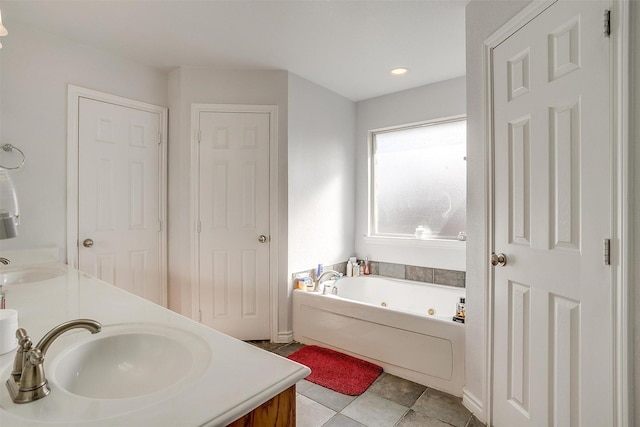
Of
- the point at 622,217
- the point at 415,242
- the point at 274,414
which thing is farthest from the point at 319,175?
the point at 274,414

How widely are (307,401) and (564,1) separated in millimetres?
2367

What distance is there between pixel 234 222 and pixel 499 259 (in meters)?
2.02

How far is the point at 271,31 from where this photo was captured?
2.18 meters

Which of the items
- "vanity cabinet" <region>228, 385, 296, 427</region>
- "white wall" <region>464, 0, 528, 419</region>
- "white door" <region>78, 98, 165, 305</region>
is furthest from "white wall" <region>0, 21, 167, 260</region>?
"white wall" <region>464, 0, 528, 419</region>

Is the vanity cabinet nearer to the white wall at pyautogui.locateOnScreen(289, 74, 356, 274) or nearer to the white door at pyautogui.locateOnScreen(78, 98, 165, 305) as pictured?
the white wall at pyautogui.locateOnScreen(289, 74, 356, 274)

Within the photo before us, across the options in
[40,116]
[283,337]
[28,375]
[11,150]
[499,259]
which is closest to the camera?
[28,375]

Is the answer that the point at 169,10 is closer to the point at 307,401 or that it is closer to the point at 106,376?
the point at 106,376

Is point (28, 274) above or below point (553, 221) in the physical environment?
below

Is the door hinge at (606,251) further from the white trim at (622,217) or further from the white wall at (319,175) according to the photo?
the white wall at (319,175)

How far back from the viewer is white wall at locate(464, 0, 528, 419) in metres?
1.75

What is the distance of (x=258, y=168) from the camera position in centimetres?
279

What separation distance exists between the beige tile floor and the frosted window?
147cm

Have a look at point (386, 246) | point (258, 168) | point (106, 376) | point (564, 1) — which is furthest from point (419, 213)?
point (106, 376)

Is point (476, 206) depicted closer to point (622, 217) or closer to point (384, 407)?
point (622, 217)
